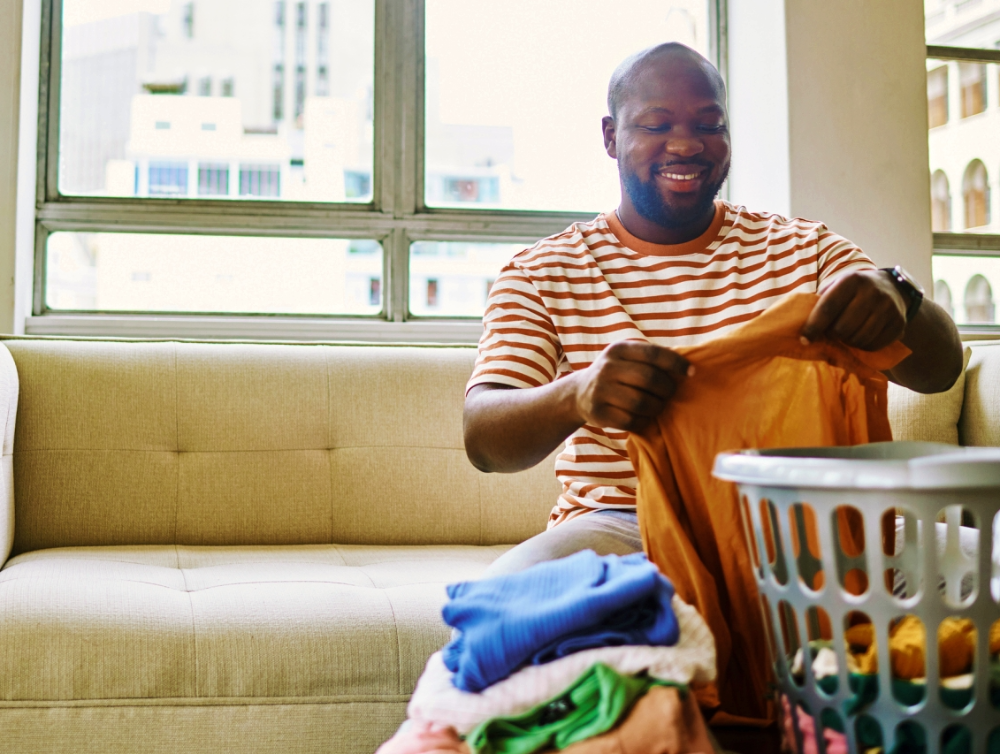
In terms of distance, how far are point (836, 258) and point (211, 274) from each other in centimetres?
182

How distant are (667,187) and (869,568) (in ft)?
2.66

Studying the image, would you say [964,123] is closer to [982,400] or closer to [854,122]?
[854,122]

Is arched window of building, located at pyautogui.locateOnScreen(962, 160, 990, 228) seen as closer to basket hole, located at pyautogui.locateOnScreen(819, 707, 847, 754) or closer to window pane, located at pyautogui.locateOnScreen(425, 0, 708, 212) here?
window pane, located at pyautogui.locateOnScreen(425, 0, 708, 212)

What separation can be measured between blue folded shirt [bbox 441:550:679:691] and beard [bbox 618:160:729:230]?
0.71m

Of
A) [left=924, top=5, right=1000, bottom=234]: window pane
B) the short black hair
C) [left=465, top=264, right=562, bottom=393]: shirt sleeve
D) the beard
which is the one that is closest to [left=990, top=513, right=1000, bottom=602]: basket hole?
[left=465, top=264, right=562, bottom=393]: shirt sleeve

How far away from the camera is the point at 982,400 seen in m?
1.75

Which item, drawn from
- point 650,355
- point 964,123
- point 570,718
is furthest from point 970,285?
point 570,718

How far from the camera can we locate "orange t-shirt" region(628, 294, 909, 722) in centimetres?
92

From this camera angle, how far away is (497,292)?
135 cm

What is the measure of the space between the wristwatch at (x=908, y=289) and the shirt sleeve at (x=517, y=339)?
0.46m

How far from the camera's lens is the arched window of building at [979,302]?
2.95m

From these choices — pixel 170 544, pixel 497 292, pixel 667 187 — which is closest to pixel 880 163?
pixel 667 187

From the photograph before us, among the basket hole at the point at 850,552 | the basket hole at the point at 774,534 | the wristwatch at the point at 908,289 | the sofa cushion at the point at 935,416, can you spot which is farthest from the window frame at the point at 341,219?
the basket hole at the point at 774,534

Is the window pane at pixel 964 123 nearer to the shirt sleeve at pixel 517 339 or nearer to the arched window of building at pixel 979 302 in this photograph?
the arched window of building at pixel 979 302
